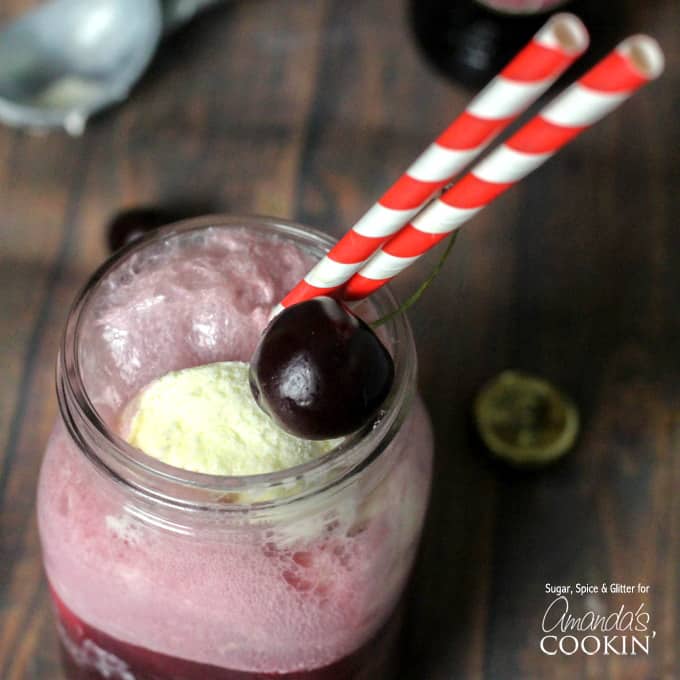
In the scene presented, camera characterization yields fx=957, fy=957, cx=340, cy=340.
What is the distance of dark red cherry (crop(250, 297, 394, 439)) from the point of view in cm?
50

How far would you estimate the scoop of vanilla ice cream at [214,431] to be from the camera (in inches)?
21.5

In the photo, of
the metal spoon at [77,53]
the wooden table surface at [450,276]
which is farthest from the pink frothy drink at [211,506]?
the metal spoon at [77,53]

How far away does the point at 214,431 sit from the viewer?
21.7 inches

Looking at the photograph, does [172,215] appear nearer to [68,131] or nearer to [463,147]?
[68,131]

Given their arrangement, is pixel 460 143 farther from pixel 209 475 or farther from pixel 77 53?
pixel 77 53

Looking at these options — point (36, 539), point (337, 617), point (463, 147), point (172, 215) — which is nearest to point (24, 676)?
point (36, 539)

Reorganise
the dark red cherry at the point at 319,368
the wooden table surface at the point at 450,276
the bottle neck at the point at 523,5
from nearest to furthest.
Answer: the dark red cherry at the point at 319,368 < the wooden table surface at the point at 450,276 < the bottle neck at the point at 523,5

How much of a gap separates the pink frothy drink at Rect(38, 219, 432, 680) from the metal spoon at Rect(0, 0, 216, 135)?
20.0 inches

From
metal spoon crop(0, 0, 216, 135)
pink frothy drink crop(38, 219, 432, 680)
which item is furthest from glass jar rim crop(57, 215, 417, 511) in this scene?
metal spoon crop(0, 0, 216, 135)

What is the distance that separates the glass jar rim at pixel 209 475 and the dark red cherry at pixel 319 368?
0.03m

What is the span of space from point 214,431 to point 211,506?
0.15ft

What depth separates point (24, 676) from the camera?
0.77 m

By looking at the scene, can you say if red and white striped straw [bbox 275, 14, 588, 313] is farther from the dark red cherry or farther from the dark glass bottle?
the dark glass bottle

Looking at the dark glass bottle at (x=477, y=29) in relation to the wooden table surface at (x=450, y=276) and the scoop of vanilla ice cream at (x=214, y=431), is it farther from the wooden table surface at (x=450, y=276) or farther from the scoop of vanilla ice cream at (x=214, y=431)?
the scoop of vanilla ice cream at (x=214, y=431)
